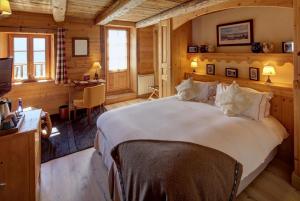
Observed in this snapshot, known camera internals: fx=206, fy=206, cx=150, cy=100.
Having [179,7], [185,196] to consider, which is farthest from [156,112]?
[179,7]

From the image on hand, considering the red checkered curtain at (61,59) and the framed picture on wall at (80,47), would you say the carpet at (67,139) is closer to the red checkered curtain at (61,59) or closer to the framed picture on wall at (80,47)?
the red checkered curtain at (61,59)

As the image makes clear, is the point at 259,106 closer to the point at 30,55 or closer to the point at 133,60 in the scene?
the point at 133,60

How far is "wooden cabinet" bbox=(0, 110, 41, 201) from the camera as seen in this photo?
169 centimetres

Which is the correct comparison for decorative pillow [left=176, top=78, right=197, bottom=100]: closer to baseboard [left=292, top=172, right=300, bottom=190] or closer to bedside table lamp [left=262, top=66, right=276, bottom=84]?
bedside table lamp [left=262, top=66, right=276, bottom=84]

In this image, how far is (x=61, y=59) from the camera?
4992mm

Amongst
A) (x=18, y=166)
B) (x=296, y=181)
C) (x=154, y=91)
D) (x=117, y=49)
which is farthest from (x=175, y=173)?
(x=117, y=49)

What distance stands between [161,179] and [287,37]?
9.40ft

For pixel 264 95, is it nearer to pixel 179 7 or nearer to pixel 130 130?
pixel 130 130

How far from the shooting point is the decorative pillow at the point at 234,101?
9.27 ft

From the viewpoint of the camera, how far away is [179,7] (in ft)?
13.5

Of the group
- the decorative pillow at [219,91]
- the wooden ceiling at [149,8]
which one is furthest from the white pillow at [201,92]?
the wooden ceiling at [149,8]

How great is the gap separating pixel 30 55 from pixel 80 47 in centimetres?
118

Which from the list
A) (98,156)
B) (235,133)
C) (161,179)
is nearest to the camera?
(161,179)

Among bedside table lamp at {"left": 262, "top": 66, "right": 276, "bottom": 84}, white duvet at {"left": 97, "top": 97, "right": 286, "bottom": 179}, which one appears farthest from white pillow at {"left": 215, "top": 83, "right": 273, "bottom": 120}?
bedside table lamp at {"left": 262, "top": 66, "right": 276, "bottom": 84}
